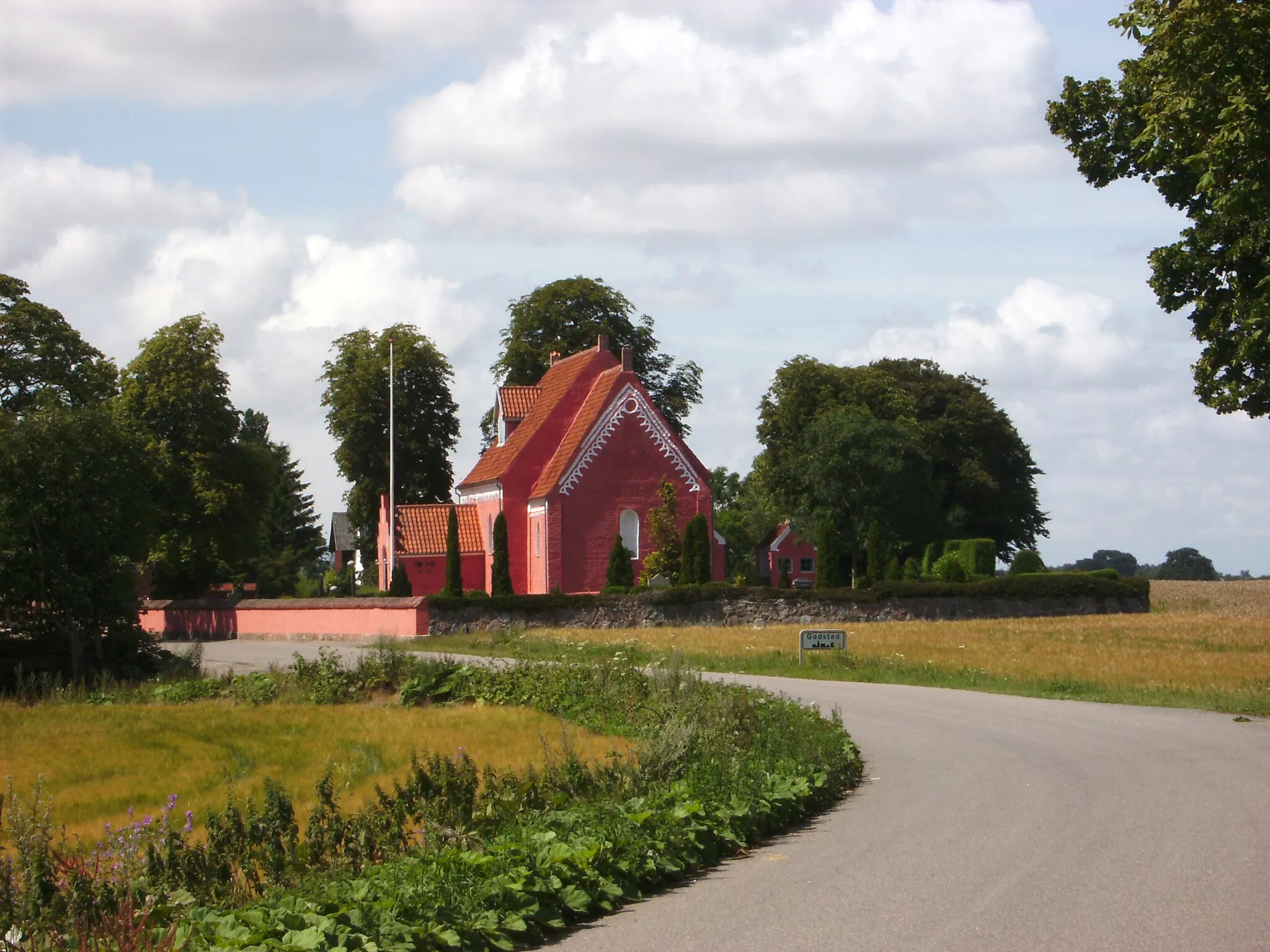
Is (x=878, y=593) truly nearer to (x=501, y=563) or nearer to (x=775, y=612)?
Result: (x=775, y=612)

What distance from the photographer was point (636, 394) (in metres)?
56.1

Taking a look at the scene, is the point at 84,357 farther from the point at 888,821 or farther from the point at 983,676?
the point at 888,821

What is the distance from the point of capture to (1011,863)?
31.7ft

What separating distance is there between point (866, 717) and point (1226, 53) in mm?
11050

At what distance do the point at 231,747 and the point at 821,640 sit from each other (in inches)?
584

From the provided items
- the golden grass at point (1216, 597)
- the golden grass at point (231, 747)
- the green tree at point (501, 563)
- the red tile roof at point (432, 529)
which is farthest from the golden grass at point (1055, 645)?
the red tile roof at point (432, 529)

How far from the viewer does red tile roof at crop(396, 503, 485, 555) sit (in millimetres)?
63312

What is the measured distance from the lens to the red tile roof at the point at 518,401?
2534 inches

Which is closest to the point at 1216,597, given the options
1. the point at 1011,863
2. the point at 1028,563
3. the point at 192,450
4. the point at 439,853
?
A: the point at 1028,563

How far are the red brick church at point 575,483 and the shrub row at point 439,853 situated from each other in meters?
40.9

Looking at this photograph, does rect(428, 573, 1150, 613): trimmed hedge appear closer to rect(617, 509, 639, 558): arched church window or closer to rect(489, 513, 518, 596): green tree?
rect(617, 509, 639, 558): arched church window

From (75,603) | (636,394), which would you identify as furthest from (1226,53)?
(636,394)

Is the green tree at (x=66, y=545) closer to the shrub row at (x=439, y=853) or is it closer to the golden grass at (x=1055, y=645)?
the golden grass at (x=1055, y=645)

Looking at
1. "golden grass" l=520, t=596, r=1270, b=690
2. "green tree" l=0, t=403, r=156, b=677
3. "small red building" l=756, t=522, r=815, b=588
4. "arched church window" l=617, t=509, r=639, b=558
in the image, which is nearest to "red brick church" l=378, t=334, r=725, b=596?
"arched church window" l=617, t=509, r=639, b=558
